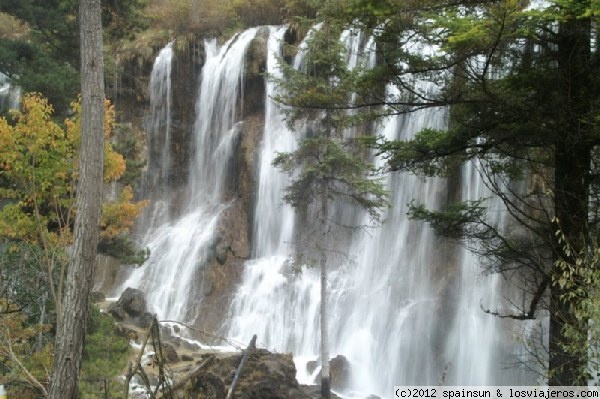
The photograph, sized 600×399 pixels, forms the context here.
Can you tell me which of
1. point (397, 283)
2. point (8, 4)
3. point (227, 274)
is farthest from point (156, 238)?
point (8, 4)

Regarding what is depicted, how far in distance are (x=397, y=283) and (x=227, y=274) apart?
6504mm

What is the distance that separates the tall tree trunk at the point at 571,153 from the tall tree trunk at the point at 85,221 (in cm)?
476

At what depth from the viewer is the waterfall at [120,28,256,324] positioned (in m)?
21.8

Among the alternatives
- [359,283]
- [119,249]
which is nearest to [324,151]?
[119,249]

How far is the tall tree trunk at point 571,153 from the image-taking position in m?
5.88

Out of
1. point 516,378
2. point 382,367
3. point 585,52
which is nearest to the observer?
point 585,52

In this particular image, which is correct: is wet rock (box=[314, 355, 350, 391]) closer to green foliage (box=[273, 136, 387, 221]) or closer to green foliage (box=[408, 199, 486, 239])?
green foliage (box=[273, 136, 387, 221])

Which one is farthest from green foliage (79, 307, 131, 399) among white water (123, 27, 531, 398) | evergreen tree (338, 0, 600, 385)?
white water (123, 27, 531, 398)

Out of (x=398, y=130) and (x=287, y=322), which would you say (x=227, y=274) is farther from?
(x=398, y=130)

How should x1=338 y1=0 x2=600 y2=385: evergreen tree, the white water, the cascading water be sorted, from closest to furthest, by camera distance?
1. x1=338 y1=0 x2=600 y2=385: evergreen tree
2. the cascading water
3. the white water

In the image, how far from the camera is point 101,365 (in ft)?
31.1

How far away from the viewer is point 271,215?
2281 centimetres

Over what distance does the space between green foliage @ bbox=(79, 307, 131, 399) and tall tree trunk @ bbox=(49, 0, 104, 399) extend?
3.30 metres

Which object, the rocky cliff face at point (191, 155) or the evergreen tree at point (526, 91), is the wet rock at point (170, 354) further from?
the evergreen tree at point (526, 91)
